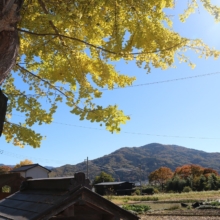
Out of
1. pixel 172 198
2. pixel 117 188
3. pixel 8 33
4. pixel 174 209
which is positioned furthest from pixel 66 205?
pixel 117 188

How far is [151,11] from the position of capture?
140 inches

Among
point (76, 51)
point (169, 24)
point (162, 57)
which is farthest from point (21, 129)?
point (169, 24)

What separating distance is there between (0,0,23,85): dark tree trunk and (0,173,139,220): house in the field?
4.32 feet

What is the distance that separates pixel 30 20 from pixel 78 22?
633 mm

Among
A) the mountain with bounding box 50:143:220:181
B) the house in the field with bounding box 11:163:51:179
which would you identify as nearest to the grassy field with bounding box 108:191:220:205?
the house in the field with bounding box 11:163:51:179

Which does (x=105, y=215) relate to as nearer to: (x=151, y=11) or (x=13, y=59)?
(x=13, y=59)

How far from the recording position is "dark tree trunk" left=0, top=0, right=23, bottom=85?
247 cm

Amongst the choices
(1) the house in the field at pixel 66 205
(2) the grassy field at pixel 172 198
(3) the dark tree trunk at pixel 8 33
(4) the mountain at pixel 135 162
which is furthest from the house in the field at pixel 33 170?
(4) the mountain at pixel 135 162

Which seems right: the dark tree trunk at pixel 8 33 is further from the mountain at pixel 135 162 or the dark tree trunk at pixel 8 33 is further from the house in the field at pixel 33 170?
the mountain at pixel 135 162

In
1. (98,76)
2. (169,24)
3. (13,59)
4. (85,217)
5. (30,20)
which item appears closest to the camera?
(13,59)

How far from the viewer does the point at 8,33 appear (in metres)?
2.60

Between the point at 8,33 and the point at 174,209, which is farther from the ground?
the point at 8,33

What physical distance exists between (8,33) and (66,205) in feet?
5.89

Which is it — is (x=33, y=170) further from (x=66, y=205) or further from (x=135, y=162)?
(x=135, y=162)
